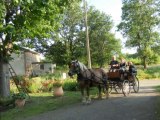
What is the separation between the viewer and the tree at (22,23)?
68.3ft

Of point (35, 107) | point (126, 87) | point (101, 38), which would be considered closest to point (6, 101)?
point (35, 107)

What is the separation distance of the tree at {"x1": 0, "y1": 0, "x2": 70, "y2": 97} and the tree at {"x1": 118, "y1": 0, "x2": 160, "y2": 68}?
37442 mm

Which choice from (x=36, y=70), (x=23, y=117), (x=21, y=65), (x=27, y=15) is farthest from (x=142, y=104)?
(x=36, y=70)

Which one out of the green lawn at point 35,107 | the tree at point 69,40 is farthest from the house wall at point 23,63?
the green lawn at point 35,107

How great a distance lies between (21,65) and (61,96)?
133ft

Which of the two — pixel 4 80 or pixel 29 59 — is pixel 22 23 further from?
pixel 29 59

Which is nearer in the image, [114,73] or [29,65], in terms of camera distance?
[114,73]

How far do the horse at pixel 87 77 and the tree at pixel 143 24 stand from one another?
133ft

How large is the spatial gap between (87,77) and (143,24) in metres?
44.2

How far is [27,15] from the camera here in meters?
21.7

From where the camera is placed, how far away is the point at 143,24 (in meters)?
60.2

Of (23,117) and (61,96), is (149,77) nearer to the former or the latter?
(61,96)

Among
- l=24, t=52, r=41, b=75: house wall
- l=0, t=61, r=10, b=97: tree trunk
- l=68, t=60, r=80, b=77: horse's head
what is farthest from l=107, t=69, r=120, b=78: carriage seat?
l=24, t=52, r=41, b=75: house wall

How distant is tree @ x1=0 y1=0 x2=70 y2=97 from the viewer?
20.8m
